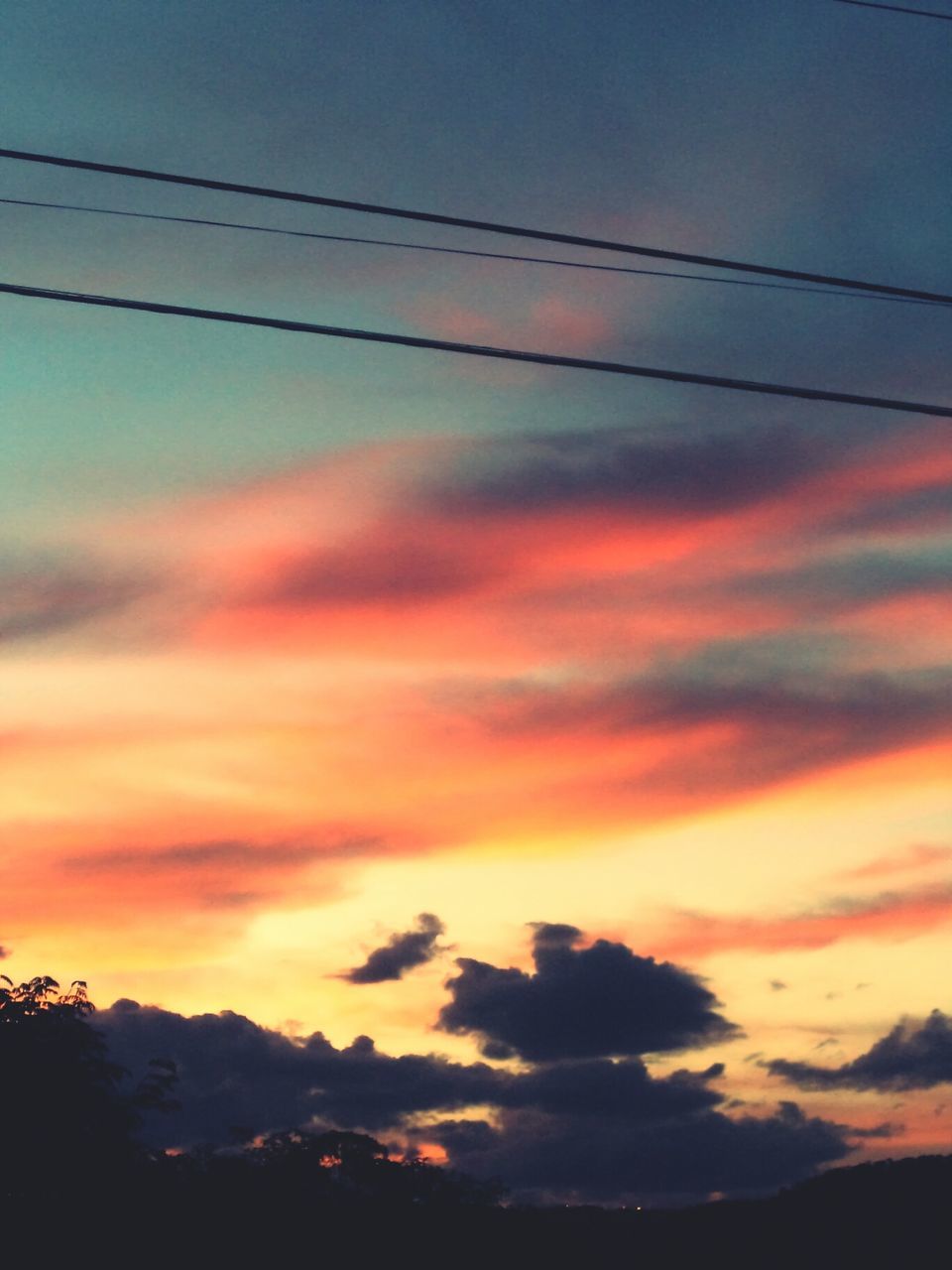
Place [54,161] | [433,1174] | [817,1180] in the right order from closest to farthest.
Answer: [54,161] < [817,1180] < [433,1174]

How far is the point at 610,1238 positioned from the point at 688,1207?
137 cm

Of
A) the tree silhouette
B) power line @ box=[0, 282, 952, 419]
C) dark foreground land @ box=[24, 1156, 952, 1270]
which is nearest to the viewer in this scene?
power line @ box=[0, 282, 952, 419]

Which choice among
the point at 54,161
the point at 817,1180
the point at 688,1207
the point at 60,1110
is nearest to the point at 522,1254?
the point at 688,1207

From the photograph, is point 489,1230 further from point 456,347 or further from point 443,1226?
point 456,347

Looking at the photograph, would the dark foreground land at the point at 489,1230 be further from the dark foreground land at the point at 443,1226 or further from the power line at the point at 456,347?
the power line at the point at 456,347

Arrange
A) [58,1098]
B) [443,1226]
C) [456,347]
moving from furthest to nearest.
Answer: [58,1098], [443,1226], [456,347]

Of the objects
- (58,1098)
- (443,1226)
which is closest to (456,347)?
(443,1226)

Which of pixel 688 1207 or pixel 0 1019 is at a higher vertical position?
pixel 0 1019

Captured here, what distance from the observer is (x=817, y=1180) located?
18.7 meters

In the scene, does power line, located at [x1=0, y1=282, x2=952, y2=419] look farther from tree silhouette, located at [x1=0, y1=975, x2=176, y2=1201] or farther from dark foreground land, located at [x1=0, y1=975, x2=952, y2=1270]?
tree silhouette, located at [x1=0, y1=975, x2=176, y2=1201]

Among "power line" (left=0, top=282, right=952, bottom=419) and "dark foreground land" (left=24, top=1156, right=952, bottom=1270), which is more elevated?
"power line" (left=0, top=282, right=952, bottom=419)

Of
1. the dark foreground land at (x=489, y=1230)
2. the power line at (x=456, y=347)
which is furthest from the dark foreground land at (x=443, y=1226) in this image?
the power line at (x=456, y=347)

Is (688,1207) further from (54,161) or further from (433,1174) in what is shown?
(54,161)

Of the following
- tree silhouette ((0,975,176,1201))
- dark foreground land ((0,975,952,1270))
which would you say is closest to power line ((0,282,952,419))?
dark foreground land ((0,975,952,1270))
